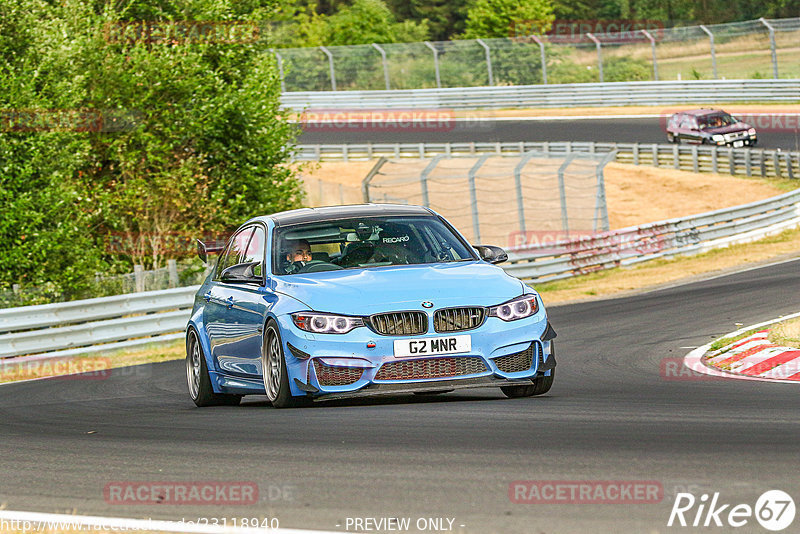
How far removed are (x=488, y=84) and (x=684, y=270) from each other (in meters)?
32.0

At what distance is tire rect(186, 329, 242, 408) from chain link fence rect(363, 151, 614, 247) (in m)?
17.4

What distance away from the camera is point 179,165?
1169 inches

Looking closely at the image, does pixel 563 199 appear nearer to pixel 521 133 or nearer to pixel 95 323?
pixel 95 323

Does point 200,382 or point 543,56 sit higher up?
point 200,382

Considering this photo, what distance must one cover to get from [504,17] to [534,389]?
7502 cm

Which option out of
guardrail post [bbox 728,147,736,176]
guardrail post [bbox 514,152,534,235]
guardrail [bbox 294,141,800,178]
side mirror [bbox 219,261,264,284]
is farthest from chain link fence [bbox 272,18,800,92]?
side mirror [bbox 219,261,264,284]

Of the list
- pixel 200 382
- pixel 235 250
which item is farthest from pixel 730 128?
pixel 200 382

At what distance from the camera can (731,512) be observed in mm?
5008

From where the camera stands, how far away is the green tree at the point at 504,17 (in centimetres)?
8125

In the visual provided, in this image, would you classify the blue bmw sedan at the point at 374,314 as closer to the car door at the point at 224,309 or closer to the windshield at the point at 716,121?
the car door at the point at 224,309

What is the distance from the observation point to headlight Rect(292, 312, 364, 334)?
8547 mm

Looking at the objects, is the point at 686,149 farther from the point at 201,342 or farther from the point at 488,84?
the point at 201,342

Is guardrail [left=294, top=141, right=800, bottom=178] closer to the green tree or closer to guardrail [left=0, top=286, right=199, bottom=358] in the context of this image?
guardrail [left=0, top=286, right=199, bottom=358]

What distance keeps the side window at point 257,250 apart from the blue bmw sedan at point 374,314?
0.03m
